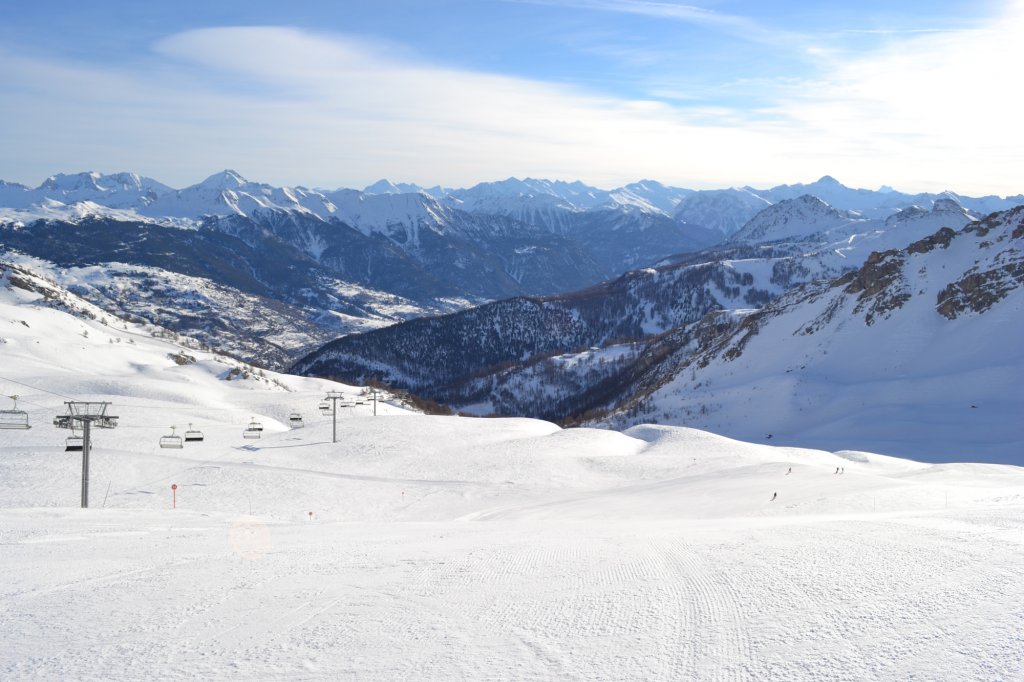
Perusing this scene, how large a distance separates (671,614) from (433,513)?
97.2ft

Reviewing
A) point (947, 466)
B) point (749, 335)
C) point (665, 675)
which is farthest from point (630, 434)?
point (665, 675)

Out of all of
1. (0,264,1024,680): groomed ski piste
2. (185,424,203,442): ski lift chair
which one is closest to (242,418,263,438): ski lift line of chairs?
(185,424,203,442): ski lift chair

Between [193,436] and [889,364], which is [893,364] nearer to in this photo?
[889,364]

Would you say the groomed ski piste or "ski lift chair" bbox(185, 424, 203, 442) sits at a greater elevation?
the groomed ski piste

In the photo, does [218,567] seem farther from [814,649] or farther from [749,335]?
[749,335]

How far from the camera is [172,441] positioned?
55500 mm

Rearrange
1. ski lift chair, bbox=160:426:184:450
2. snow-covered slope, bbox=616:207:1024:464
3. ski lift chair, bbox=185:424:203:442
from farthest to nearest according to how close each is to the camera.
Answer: snow-covered slope, bbox=616:207:1024:464 → ski lift chair, bbox=185:424:203:442 → ski lift chair, bbox=160:426:184:450

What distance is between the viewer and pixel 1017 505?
2734 cm

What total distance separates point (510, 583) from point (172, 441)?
154 feet

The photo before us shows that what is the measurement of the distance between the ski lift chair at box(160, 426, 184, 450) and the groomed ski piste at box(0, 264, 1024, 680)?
23.5ft

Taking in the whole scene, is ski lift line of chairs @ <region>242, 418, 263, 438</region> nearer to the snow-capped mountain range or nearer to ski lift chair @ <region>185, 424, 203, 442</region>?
ski lift chair @ <region>185, 424, 203, 442</region>

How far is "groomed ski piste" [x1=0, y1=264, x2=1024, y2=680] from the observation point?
12.0m

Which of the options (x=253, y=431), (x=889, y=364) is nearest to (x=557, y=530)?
(x=253, y=431)

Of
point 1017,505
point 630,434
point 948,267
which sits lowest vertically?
point 630,434
